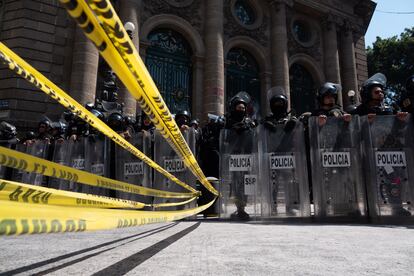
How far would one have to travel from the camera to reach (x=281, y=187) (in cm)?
459

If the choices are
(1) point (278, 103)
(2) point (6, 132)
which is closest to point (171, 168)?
(1) point (278, 103)

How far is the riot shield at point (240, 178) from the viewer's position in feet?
15.6

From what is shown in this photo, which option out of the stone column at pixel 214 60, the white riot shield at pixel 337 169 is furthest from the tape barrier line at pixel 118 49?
the stone column at pixel 214 60

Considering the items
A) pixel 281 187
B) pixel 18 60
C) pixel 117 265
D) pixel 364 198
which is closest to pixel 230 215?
pixel 281 187

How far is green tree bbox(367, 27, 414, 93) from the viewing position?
3128cm

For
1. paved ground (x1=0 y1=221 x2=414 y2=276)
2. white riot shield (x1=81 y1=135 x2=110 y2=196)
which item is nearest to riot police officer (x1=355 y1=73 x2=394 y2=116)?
paved ground (x1=0 y1=221 x2=414 y2=276)

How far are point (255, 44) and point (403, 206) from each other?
14145 millimetres

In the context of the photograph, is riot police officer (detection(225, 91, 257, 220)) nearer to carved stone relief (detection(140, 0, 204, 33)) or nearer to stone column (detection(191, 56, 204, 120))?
stone column (detection(191, 56, 204, 120))

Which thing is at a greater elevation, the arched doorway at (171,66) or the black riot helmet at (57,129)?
the arched doorway at (171,66)

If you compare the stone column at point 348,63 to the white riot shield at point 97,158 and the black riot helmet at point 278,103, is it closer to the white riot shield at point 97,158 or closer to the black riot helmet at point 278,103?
the black riot helmet at point 278,103

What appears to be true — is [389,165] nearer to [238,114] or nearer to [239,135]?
[239,135]

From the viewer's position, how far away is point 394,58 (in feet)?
106

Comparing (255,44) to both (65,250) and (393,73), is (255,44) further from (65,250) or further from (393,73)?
(393,73)

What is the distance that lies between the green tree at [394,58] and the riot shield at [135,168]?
107 ft
